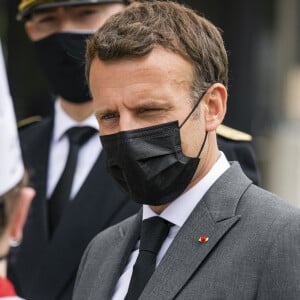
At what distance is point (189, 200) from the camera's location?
2.79m

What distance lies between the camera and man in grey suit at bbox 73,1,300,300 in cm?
264

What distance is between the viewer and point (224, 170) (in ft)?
9.23

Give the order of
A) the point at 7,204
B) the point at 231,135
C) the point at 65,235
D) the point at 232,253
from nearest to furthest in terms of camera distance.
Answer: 1. the point at 7,204
2. the point at 232,253
3. the point at 65,235
4. the point at 231,135

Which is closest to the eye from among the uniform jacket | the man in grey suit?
the man in grey suit

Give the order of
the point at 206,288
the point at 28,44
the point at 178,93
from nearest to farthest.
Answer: the point at 206,288, the point at 178,93, the point at 28,44

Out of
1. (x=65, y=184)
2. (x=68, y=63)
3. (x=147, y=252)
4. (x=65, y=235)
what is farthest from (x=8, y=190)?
(x=68, y=63)

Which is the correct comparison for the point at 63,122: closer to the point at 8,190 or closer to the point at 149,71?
the point at 149,71

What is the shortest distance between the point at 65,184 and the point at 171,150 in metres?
1.14

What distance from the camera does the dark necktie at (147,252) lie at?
271 centimetres

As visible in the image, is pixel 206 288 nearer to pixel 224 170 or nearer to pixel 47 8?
pixel 224 170

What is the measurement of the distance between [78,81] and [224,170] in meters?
1.37

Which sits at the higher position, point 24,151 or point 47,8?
point 47,8

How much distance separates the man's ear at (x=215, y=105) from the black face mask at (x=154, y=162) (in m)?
0.08

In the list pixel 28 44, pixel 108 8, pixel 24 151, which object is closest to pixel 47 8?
pixel 108 8
